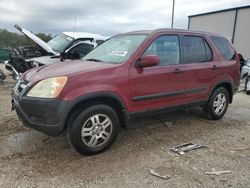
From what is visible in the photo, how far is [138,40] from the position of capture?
4523 mm

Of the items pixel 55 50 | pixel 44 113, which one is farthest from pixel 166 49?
pixel 55 50

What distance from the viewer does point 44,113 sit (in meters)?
3.57

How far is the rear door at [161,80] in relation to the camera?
4.22 m

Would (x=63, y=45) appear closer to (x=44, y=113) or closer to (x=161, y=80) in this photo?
(x=161, y=80)

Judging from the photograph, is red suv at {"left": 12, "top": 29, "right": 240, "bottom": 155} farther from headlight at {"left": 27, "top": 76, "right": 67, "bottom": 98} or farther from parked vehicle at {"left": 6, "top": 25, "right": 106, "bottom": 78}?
parked vehicle at {"left": 6, "top": 25, "right": 106, "bottom": 78}

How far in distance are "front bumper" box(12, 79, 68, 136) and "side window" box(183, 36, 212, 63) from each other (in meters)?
2.50

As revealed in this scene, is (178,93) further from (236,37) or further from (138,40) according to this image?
(236,37)

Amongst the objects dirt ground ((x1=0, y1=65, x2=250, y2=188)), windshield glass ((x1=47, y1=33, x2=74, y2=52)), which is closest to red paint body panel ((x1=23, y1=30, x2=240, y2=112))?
dirt ground ((x1=0, y1=65, x2=250, y2=188))

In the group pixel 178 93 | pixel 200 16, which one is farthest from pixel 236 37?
pixel 178 93

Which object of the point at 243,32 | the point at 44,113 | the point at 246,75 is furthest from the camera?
the point at 243,32

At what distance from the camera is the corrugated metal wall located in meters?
22.3

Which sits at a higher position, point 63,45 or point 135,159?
point 63,45

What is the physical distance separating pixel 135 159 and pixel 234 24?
896 inches

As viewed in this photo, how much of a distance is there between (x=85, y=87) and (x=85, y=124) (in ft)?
1.65
